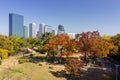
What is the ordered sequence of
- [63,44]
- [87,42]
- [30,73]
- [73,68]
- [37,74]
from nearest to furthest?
[73,68] → [37,74] → [30,73] → [87,42] → [63,44]

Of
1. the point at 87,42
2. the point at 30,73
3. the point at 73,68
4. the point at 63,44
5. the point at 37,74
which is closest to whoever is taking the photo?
the point at 73,68

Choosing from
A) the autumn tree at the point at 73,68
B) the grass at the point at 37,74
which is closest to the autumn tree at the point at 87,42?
the grass at the point at 37,74

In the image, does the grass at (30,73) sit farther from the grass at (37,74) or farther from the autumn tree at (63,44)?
the autumn tree at (63,44)

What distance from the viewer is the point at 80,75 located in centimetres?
3156

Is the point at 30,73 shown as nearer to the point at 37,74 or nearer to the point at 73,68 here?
the point at 37,74

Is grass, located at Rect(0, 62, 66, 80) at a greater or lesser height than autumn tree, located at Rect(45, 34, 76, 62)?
lesser

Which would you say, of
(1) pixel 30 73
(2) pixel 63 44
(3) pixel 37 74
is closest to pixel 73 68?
(3) pixel 37 74

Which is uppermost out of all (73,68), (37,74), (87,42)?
(87,42)

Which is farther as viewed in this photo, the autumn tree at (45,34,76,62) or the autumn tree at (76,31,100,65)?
the autumn tree at (45,34,76,62)

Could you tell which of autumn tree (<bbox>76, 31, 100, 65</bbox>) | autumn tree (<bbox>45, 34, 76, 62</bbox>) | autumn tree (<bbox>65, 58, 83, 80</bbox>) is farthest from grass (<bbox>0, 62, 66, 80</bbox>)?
autumn tree (<bbox>76, 31, 100, 65</bbox>)

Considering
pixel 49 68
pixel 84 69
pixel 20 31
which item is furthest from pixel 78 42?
pixel 20 31

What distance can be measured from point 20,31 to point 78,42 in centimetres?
16892

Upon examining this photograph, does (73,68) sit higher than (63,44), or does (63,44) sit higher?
(63,44)

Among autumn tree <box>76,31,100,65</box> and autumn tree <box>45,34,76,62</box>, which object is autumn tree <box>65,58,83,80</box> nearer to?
autumn tree <box>76,31,100,65</box>
